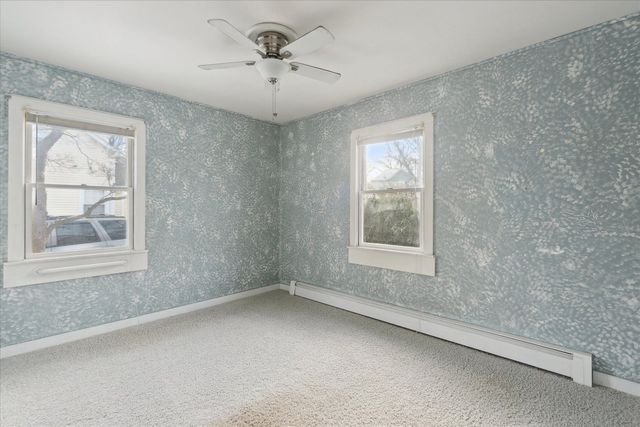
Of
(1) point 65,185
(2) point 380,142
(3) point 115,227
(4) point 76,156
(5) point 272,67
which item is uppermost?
(5) point 272,67

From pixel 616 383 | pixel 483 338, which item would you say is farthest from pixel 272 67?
pixel 616 383

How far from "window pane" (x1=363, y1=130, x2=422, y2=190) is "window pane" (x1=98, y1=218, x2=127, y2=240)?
2.68 m

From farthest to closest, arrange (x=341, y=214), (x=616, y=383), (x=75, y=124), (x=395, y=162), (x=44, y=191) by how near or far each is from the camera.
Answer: (x=341, y=214), (x=395, y=162), (x=75, y=124), (x=44, y=191), (x=616, y=383)

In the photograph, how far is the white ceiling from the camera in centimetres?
190

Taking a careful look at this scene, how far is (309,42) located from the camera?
1909 millimetres

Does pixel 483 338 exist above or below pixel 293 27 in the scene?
below

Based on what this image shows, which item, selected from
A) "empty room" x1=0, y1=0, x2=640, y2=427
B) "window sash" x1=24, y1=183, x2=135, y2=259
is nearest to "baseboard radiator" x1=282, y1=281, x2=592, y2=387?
"empty room" x1=0, y1=0, x2=640, y2=427

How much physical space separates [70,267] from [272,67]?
2.54m

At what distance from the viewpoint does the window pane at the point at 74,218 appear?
267 centimetres

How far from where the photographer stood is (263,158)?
4.35 m

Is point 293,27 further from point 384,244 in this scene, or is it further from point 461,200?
point 384,244

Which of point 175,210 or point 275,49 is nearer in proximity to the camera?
point 275,49

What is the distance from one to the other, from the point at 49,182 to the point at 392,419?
334 cm

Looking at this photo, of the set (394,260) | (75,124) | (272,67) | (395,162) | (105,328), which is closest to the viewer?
(272,67)
